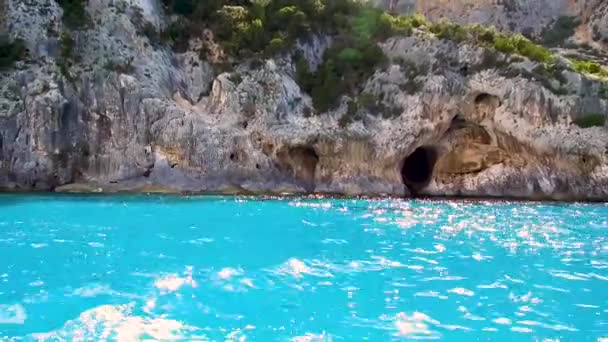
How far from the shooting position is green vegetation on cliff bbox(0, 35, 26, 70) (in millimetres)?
38250

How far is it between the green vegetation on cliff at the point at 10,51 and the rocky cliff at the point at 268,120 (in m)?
0.52

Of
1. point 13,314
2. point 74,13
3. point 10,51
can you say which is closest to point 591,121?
point 74,13

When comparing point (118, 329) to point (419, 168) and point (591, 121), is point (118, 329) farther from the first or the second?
point (419, 168)

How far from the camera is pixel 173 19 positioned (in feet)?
149

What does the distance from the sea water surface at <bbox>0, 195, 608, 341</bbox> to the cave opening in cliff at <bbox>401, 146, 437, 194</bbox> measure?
2489 cm

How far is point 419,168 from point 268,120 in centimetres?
1351

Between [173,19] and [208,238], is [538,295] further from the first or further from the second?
[173,19]

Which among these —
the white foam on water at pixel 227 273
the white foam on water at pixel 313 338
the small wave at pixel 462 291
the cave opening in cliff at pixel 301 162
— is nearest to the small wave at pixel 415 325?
the white foam on water at pixel 313 338

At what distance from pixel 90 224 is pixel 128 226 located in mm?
1369

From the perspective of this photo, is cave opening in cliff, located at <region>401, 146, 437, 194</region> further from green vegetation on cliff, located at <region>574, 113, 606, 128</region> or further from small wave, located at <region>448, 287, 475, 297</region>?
small wave, located at <region>448, 287, 475, 297</region>

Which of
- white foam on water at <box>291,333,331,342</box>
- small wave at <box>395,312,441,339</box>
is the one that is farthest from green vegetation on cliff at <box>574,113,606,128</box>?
white foam on water at <box>291,333,331,342</box>

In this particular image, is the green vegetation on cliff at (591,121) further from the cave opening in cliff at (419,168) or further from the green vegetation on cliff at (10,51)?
the green vegetation on cliff at (10,51)

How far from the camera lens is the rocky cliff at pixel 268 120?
123 feet

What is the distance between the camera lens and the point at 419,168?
154 ft
